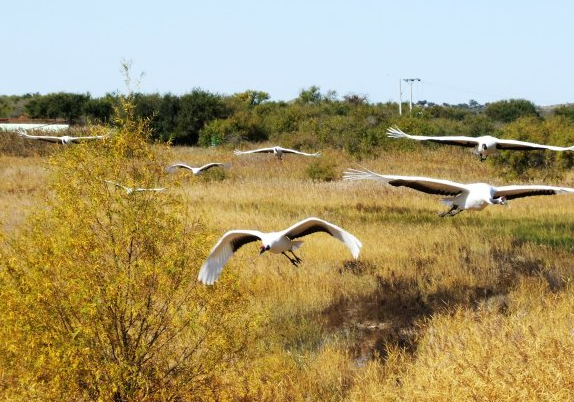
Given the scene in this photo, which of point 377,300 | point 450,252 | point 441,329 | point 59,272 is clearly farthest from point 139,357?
point 450,252

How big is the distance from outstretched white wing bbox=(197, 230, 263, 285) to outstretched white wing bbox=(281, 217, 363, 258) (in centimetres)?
43

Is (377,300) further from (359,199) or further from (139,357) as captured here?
(359,199)

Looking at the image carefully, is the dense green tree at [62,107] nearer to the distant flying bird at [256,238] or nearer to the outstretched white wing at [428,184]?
the outstretched white wing at [428,184]

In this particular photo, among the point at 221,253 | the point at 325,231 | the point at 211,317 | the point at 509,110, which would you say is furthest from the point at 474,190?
the point at 509,110

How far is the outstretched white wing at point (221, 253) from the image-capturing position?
9.44 metres

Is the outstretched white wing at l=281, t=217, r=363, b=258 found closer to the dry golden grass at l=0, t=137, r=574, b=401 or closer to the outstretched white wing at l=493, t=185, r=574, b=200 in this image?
the dry golden grass at l=0, t=137, r=574, b=401

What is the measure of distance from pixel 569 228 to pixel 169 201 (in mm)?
10413

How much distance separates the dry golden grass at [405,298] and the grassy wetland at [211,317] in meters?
0.03

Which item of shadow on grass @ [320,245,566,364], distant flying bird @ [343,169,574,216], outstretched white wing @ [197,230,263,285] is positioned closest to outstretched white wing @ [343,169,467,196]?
distant flying bird @ [343,169,574,216]

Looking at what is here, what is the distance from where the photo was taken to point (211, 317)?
9305mm

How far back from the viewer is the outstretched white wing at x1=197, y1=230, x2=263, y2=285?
9.44m

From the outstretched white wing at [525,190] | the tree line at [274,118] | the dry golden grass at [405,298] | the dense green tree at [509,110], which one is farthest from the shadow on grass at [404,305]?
the dense green tree at [509,110]

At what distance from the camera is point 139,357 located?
881cm

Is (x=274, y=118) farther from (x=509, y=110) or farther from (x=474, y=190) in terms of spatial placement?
(x=474, y=190)
